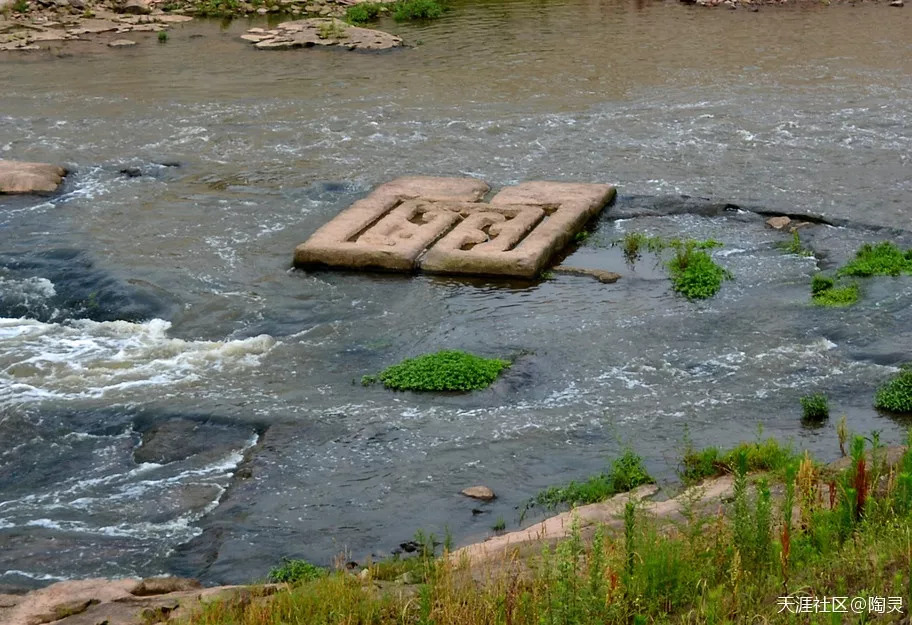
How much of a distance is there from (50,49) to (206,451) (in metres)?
14.4

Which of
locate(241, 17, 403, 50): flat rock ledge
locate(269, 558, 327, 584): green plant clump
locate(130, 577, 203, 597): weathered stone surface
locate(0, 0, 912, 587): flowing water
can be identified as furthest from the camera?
locate(241, 17, 403, 50): flat rock ledge

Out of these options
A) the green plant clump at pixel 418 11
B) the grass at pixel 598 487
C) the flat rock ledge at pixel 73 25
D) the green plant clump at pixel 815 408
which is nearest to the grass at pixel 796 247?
the green plant clump at pixel 815 408

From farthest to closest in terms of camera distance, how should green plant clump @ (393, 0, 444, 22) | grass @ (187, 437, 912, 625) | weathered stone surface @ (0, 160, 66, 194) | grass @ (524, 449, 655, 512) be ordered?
green plant clump @ (393, 0, 444, 22), weathered stone surface @ (0, 160, 66, 194), grass @ (524, 449, 655, 512), grass @ (187, 437, 912, 625)

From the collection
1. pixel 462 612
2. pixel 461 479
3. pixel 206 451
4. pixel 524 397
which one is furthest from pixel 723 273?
pixel 462 612

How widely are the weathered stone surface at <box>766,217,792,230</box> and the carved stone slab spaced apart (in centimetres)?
168

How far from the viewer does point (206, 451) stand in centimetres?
794

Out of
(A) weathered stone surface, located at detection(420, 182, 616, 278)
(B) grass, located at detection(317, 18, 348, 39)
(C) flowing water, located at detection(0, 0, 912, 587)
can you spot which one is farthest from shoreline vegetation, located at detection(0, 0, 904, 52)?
(A) weathered stone surface, located at detection(420, 182, 616, 278)

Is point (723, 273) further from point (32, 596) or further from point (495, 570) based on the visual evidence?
A: point (32, 596)

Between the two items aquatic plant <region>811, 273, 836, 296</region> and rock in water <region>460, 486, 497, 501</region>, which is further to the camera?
aquatic plant <region>811, 273, 836, 296</region>

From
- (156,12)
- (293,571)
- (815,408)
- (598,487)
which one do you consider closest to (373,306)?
(598,487)

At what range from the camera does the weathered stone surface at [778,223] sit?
37.6ft

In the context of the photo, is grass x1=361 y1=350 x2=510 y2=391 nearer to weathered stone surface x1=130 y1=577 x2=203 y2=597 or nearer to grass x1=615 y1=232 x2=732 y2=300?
grass x1=615 y1=232 x2=732 y2=300

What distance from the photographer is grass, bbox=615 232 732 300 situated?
33.3 ft

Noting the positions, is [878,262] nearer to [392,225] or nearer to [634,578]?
[392,225]
